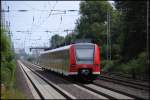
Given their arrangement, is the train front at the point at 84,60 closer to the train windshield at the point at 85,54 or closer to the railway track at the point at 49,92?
the train windshield at the point at 85,54

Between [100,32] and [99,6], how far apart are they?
15.6 metres

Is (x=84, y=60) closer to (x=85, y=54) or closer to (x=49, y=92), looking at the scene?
(x=85, y=54)

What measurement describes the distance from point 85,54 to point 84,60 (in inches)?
17.0

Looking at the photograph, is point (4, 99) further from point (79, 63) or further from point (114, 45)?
point (114, 45)

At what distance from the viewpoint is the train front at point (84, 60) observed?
3475cm

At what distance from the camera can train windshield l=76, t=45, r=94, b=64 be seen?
115 ft

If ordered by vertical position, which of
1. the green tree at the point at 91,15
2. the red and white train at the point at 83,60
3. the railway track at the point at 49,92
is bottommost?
the railway track at the point at 49,92

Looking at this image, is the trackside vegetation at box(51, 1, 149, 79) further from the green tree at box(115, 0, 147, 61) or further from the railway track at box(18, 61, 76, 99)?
the railway track at box(18, 61, 76, 99)

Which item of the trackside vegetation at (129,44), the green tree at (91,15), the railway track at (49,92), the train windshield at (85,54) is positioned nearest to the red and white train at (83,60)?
the train windshield at (85,54)

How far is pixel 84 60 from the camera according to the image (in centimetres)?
3497

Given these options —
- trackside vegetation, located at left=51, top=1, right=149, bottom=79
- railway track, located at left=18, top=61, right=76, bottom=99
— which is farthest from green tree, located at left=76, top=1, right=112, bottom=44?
railway track, located at left=18, top=61, right=76, bottom=99

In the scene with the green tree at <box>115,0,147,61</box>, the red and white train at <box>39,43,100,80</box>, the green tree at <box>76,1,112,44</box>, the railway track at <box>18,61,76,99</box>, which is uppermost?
the green tree at <box>76,1,112,44</box>

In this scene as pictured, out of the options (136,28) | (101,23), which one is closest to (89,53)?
(136,28)

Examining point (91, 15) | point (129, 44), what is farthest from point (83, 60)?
point (91, 15)
